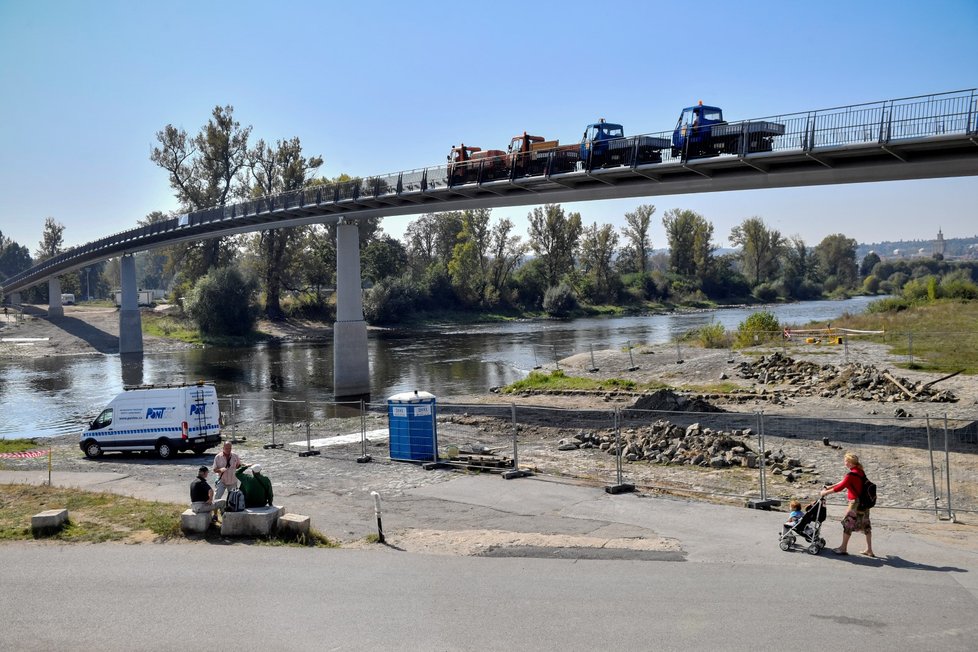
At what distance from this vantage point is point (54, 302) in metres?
102

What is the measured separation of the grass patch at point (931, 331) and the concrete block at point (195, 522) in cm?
2943

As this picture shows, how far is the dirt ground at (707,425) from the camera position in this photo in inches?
666

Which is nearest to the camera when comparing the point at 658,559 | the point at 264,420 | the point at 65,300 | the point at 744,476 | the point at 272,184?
the point at 658,559

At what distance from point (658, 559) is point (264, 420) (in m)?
26.7

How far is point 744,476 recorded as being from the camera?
1772 cm

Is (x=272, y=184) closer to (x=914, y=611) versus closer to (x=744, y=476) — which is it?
(x=744, y=476)

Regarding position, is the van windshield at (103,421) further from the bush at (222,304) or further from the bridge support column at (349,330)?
the bush at (222,304)

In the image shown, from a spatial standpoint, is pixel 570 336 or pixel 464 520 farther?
pixel 570 336

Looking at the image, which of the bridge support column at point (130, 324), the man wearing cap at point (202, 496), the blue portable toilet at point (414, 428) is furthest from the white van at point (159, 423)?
the bridge support column at point (130, 324)

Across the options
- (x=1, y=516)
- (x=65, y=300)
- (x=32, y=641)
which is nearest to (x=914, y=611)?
(x=32, y=641)

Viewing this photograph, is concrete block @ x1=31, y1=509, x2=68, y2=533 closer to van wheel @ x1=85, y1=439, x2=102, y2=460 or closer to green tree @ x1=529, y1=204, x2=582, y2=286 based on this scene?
van wheel @ x1=85, y1=439, x2=102, y2=460

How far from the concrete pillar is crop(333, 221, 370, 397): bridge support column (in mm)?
61548

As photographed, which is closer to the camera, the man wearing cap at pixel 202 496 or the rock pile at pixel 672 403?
the man wearing cap at pixel 202 496

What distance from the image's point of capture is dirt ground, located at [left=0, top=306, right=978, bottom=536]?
16922 mm
